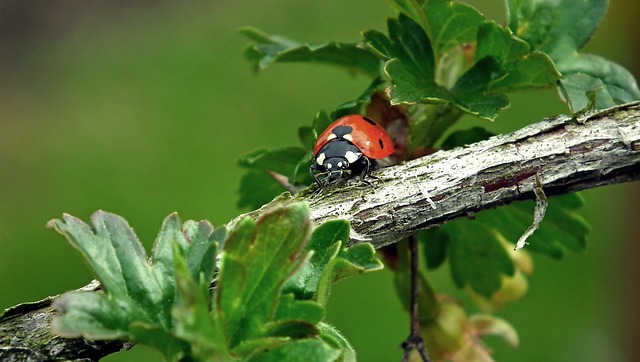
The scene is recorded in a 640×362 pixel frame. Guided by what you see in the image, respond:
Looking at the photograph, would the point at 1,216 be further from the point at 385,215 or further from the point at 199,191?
the point at 385,215

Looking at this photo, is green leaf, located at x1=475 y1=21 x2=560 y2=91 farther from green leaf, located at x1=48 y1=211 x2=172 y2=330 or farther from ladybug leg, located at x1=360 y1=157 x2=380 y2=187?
green leaf, located at x1=48 y1=211 x2=172 y2=330

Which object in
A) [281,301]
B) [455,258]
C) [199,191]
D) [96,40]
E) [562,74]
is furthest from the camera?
[96,40]

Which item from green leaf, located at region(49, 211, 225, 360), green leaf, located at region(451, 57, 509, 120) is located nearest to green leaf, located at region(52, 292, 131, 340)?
green leaf, located at region(49, 211, 225, 360)

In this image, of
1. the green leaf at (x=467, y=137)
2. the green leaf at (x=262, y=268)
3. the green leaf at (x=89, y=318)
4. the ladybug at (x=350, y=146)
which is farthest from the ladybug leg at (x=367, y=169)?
the green leaf at (x=89, y=318)

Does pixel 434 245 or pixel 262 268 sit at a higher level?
pixel 434 245

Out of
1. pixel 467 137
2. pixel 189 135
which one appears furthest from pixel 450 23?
pixel 189 135

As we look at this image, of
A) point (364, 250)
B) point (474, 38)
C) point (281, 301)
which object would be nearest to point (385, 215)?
point (364, 250)

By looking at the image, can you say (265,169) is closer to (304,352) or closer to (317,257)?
(317,257)
